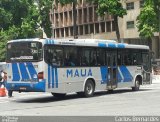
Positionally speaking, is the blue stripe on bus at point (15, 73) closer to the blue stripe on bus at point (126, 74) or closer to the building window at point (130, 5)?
the blue stripe on bus at point (126, 74)

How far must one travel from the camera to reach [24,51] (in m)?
23.7

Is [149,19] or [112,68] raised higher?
[149,19]

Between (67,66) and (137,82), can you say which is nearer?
(67,66)

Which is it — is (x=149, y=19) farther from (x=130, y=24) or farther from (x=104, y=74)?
(x=104, y=74)

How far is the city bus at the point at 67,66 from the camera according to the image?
76.5 ft

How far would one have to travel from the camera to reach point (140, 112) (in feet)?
57.8

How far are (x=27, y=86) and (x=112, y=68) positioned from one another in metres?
6.70

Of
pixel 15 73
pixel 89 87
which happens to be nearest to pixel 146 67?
pixel 89 87

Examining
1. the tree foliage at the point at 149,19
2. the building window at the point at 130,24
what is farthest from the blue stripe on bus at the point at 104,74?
the building window at the point at 130,24

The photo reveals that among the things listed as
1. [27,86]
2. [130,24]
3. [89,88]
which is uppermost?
[130,24]

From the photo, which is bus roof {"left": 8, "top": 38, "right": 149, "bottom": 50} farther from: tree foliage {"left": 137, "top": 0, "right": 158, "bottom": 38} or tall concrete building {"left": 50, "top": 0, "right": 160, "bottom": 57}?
tall concrete building {"left": 50, "top": 0, "right": 160, "bottom": 57}

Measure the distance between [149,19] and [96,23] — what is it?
27828 mm

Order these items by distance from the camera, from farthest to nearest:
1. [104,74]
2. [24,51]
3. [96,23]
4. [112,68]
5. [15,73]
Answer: [96,23] < [112,68] < [104,74] < [15,73] < [24,51]

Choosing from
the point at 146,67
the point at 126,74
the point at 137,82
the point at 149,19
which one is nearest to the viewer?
the point at 126,74
